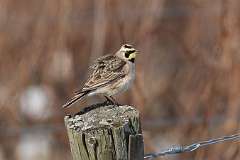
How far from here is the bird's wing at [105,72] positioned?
5.26 meters

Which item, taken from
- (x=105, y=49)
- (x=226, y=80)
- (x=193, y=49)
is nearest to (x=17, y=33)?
(x=105, y=49)

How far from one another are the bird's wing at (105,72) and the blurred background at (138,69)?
81.3 inches

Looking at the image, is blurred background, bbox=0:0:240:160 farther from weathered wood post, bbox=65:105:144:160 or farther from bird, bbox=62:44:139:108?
weathered wood post, bbox=65:105:144:160

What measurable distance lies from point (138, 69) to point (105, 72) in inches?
119

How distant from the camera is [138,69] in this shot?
27.5ft

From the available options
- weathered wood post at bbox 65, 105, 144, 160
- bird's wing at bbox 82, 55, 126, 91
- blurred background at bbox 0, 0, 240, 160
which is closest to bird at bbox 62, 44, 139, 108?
bird's wing at bbox 82, 55, 126, 91

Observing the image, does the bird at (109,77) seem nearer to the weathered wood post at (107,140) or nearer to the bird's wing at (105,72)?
the bird's wing at (105,72)

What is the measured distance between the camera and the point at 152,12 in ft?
29.8

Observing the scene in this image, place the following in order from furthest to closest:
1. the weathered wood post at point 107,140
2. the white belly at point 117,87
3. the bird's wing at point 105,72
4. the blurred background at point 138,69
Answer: the blurred background at point 138,69
the white belly at point 117,87
the bird's wing at point 105,72
the weathered wood post at point 107,140

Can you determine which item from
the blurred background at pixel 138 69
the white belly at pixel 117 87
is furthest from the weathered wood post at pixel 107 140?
the blurred background at pixel 138 69

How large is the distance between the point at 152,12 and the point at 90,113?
5.40 metres

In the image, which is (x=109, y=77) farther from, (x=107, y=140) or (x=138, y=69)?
(x=138, y=69)

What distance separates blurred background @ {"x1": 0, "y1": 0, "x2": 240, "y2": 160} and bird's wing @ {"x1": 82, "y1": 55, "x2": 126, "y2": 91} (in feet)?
6.77

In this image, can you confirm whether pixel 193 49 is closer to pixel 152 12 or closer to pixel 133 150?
pixel 152 12
